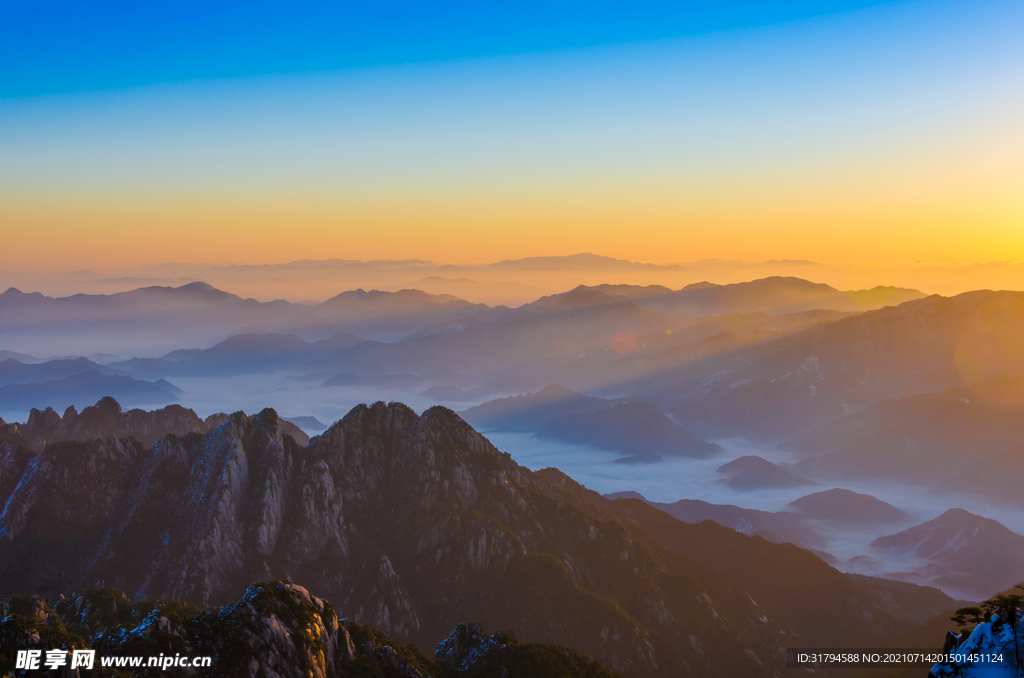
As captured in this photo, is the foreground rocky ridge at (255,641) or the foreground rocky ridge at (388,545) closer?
the foreground rocky ridge at (255,641)

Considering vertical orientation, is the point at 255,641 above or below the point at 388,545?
below

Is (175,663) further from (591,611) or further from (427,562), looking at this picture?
(591,611)

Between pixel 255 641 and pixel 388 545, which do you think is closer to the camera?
pixel 255 641

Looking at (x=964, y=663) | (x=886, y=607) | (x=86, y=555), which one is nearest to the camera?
(x=964, y=663)

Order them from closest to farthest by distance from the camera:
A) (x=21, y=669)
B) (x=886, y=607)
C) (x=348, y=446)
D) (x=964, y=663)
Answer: (x=964, y=663)
(x=21, y=669)
(x=348, y=446)
(x=886, y=607)

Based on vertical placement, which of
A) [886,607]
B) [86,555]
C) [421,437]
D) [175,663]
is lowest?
[886,607]

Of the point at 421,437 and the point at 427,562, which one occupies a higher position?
the point at 421,437

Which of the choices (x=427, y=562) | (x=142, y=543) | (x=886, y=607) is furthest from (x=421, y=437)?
(x=886, y=607)

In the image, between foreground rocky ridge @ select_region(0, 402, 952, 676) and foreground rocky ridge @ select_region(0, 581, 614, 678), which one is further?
foreground rocky ridge @ select_region(0, 402, 952, 676)
